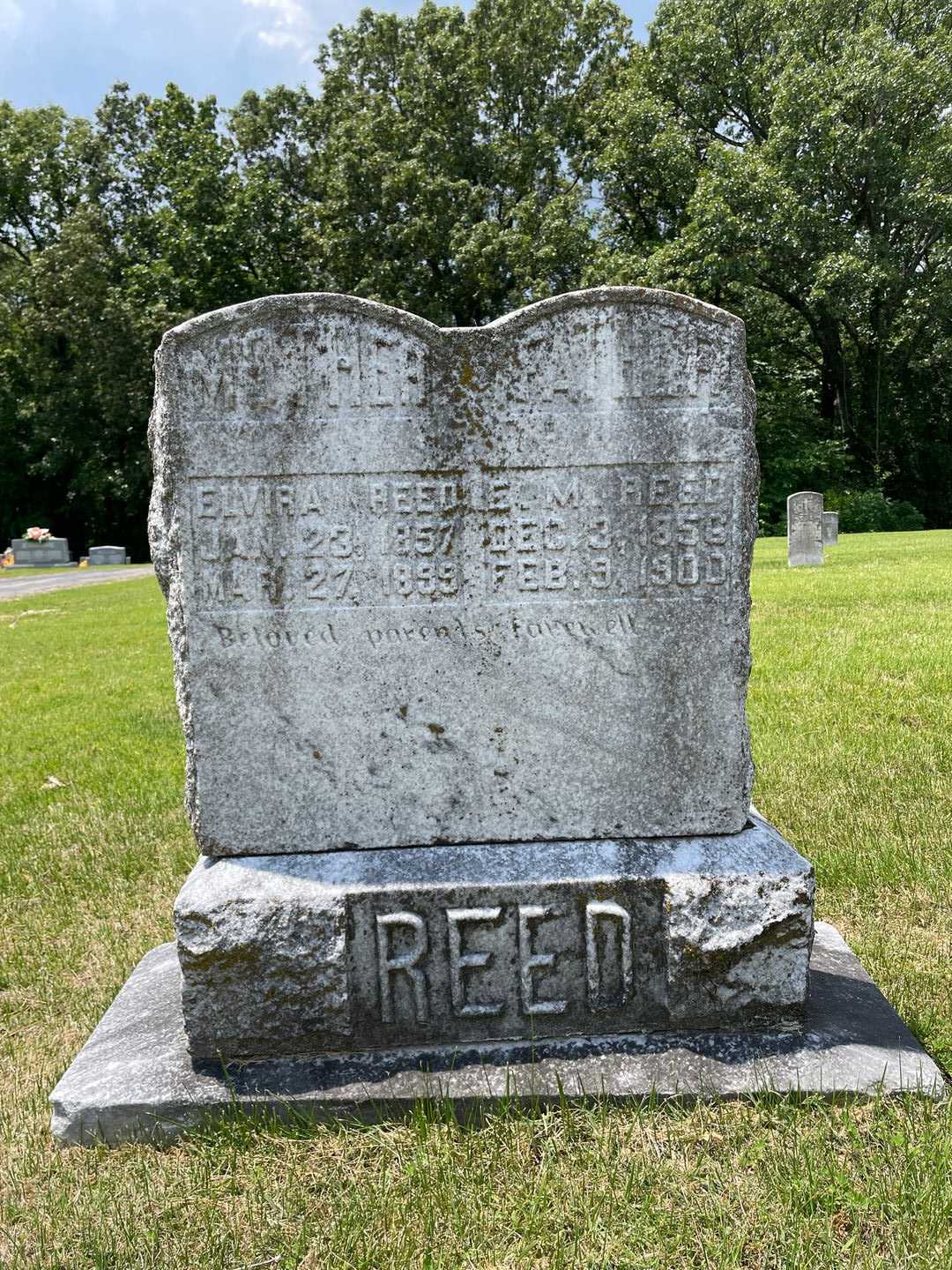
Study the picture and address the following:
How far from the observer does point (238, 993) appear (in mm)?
2475

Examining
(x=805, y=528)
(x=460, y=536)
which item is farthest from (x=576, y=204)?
(x=460, y=536)

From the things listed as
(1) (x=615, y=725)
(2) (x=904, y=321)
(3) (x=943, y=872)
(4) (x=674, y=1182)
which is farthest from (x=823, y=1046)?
(2) (x=904, y=321)

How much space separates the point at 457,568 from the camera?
2.53 metres

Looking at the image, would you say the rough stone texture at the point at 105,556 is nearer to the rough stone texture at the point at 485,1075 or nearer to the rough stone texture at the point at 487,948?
the rough stone texture at the point at 485,1075

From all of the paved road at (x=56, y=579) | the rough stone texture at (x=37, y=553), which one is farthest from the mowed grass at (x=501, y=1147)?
the rough stone texture at (x=37, y=553)

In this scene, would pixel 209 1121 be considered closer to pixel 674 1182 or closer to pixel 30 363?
pixel 674 1182

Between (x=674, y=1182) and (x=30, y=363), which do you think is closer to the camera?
(x=674, y=1182)

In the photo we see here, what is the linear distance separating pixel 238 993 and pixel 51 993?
3.39 ft

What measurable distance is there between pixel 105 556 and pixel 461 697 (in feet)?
93.8

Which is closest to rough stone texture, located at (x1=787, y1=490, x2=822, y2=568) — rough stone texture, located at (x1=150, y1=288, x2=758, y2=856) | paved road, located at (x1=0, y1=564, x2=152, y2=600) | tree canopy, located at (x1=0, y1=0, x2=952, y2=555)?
tree canopy, located at (x1=0, y1=0, x2=952, y2=555)

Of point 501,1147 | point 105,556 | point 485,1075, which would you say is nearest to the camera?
point 501,1147

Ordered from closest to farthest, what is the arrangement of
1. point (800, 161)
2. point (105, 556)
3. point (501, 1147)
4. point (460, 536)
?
point (501, 1147) < point (460, 536) < point (800, 161) < point (105, 556)

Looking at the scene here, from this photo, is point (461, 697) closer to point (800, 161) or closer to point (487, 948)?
point (487, 948)

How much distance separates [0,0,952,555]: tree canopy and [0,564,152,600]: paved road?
574 centimetres
